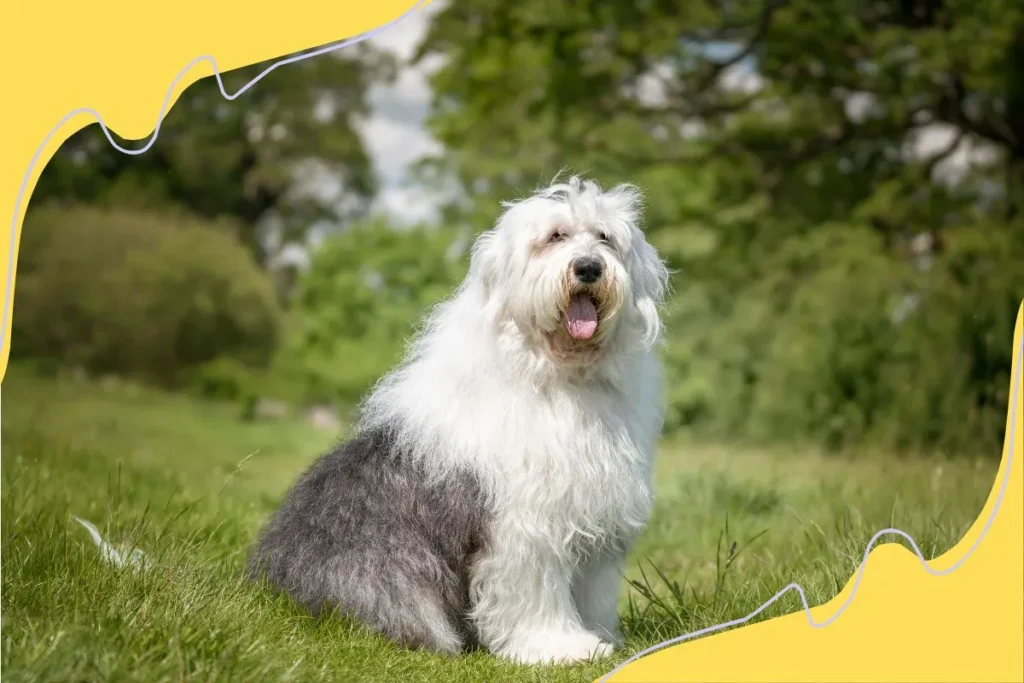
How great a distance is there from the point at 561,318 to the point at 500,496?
644mm

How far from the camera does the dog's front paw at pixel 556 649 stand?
3488 mm

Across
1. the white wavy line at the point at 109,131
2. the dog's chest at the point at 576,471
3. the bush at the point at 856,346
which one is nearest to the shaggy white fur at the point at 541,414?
the dog's chest at the point at 576,471

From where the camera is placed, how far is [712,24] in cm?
674

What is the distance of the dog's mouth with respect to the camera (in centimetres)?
335

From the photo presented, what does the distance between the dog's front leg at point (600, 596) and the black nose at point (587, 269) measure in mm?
1051

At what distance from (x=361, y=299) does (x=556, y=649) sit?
6953 millimetres

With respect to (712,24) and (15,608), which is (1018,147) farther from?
(15,608)

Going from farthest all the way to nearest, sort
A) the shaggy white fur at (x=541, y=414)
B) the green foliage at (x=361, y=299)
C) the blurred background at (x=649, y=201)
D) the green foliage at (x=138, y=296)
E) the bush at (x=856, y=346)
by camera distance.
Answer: the green foliage at (x=138, y=296)
the green foliage at (x=361, y=299)
the blurred background at (x=649, y=201)
the bush at (x=856, y=346)
the shaggy white fur at (x=541, y=414)

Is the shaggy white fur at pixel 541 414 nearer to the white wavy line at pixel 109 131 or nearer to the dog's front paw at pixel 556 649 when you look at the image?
the dog's front paw at pixel 556 649

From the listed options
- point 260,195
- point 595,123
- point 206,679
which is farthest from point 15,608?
point 260,195

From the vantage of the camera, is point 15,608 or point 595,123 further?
point 595,123

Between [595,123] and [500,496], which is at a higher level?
[500,496]

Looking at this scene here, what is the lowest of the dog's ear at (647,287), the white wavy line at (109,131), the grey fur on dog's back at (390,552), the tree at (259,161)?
the tree at (259,161)

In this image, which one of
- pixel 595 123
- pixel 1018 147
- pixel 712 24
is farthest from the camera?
pixel 595 123
